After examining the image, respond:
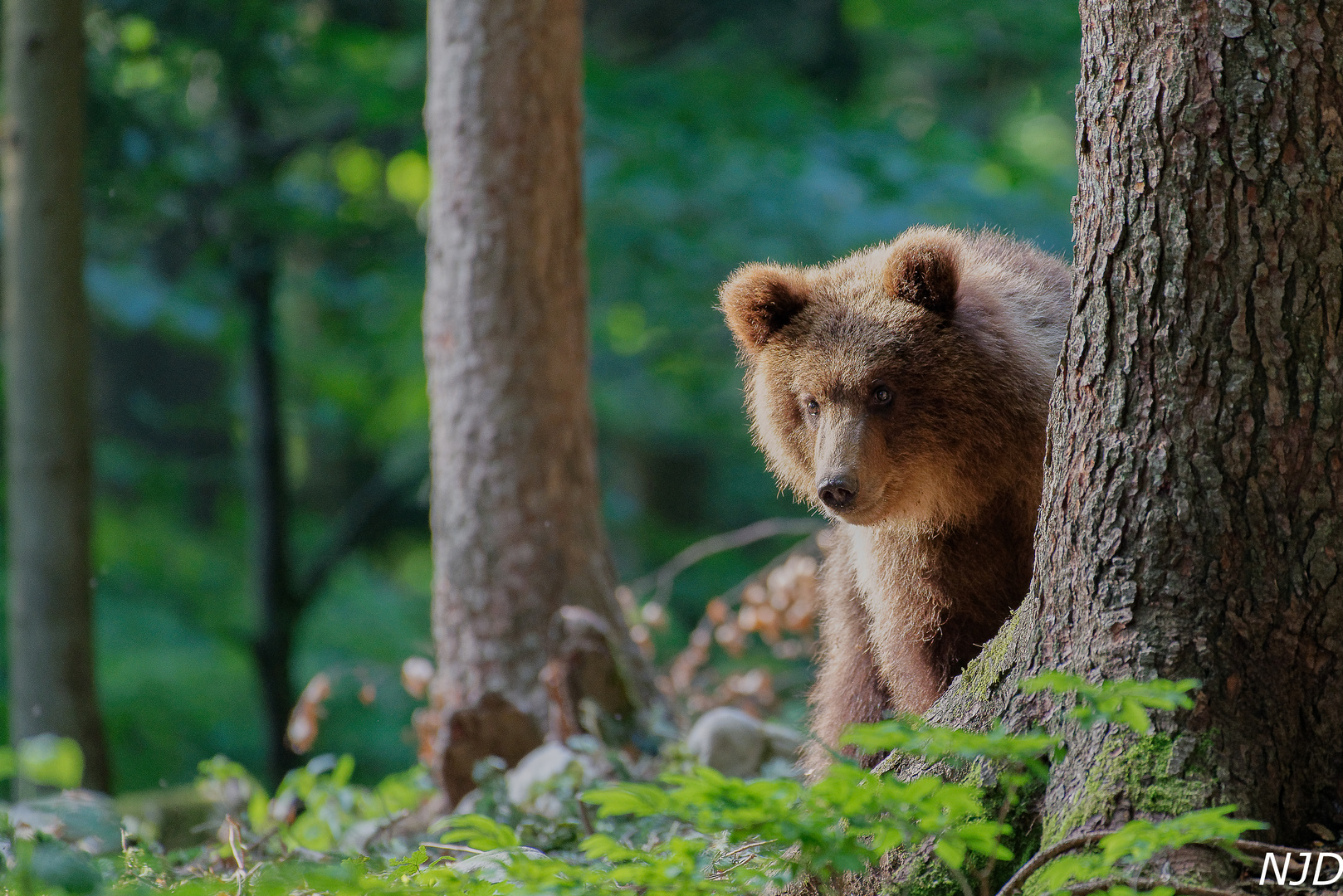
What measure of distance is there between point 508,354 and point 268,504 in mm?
3965

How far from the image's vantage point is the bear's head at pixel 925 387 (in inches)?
138

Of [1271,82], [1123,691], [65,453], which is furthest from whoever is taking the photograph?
[65,453]

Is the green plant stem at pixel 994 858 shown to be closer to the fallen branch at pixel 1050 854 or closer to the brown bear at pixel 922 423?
the fallen branch at pixel 1050 854

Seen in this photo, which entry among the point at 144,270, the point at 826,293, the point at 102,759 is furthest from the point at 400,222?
the point at 826,293

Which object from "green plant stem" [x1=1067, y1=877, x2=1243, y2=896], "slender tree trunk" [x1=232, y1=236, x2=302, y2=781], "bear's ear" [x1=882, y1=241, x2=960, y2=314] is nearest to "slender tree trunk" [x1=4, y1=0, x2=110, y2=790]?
"slender tree trunk" [x1=232, y1=236, x2=302, y2=781]

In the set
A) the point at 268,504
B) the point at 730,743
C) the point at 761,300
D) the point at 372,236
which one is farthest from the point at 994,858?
the point at 372,236

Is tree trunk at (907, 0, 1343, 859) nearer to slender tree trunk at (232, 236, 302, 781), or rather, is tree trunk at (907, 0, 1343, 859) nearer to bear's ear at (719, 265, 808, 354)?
bear's ear at (719, 265, 808, 354)

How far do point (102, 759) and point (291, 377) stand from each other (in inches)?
219

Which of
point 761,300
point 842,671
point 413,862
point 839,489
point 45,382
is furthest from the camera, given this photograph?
point 45,382

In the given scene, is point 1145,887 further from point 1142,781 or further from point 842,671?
point 842,671

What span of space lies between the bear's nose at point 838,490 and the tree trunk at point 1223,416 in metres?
1.02

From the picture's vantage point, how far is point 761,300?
383cm

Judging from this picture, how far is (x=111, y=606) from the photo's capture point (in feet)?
30.0

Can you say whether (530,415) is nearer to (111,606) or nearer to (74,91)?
(74,91)
